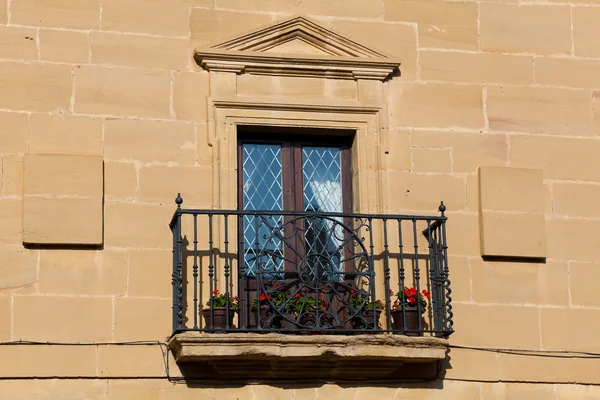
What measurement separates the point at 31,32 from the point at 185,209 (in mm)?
1766

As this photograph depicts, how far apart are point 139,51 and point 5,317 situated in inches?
87.6

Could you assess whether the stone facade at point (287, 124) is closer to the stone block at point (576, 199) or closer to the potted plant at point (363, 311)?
the stone block at point (576, 199)

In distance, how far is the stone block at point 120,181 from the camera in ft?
37.2

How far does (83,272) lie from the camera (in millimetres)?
11117

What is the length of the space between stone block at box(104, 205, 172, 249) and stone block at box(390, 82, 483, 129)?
1928 millimetres

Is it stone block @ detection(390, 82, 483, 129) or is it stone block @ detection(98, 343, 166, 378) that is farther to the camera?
stone block @ detection(390, 82, 483, 129)

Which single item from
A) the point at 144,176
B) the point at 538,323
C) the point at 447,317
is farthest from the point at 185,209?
the point at 538,323

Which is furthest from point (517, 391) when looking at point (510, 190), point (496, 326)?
point (510, 190)

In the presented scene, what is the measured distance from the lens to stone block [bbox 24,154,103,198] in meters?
11.2

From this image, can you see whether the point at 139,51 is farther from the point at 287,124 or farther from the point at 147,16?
the point at 287,124

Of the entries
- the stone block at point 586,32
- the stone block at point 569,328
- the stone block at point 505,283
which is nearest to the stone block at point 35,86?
the stone block at point 505,283

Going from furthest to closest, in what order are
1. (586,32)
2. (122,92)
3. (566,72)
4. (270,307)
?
→ (586,32) → (566,72) → (122,92) → (270,307)

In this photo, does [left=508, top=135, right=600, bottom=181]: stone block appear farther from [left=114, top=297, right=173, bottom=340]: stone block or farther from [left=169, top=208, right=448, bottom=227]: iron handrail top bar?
[left=114, top=297, right=173, bottom=340]: stone block

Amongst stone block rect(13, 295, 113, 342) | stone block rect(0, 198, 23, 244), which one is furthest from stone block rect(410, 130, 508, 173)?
stone block rect(0, 198, 23, 244)
